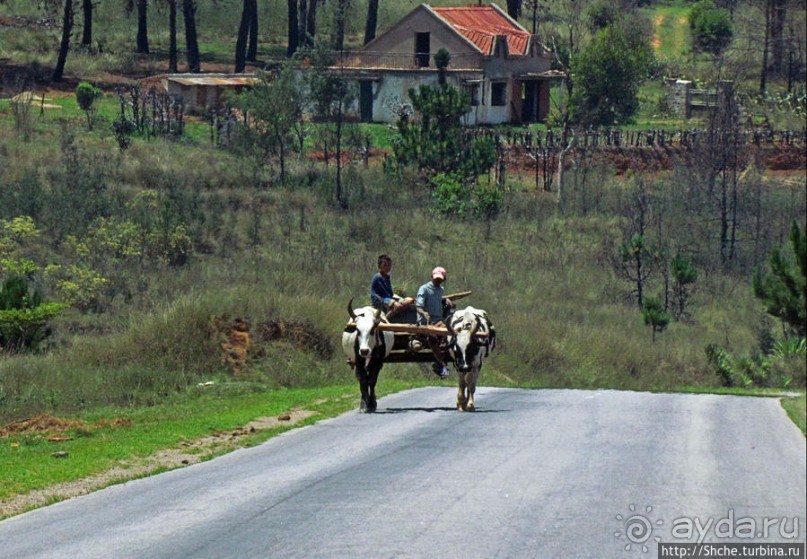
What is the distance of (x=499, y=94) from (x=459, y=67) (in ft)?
9.88

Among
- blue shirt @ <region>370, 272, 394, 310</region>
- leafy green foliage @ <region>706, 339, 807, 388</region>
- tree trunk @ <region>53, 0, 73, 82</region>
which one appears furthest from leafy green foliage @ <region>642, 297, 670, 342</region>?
tree trunk @ <region>53, 0, 73, 82</region>

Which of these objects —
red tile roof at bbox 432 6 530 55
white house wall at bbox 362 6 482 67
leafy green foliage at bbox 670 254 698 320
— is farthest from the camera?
red tile roof at bbox 432 6 530 55

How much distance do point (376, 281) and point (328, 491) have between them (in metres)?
8.34

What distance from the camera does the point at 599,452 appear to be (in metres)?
16.3

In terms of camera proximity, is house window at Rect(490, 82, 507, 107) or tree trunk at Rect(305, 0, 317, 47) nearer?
house window at Rect(490, 82, 507, 107)

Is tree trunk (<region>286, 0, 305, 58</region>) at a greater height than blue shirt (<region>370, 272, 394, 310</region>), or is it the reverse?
tree trunk (<region>286, 0, 305, 58</region>)

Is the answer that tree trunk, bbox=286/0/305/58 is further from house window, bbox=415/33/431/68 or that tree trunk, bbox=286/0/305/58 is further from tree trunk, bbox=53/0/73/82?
tree trunk, bbox=53/0/73/82

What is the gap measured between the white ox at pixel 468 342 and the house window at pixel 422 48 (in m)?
60.2

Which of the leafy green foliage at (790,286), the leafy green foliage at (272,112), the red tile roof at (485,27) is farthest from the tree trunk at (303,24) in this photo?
the leafy green foliage at (790,286)

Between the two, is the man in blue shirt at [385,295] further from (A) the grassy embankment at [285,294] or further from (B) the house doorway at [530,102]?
(B) the house doorway at [530,102]

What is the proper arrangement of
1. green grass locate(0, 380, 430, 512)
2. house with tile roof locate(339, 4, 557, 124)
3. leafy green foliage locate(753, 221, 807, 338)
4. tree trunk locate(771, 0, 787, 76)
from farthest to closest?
house with tile roof locate(339, 4, 557, 124) < green grass locate(0, 380, 430, 512) < leafy green foliage locate(753, 221, 807, 338) < tree trunk locate(771, 0, 787, 76)

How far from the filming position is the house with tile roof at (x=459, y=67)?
77.5 metres

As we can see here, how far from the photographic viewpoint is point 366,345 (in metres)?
21.0

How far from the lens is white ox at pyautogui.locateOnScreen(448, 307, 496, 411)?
69.7 ft
